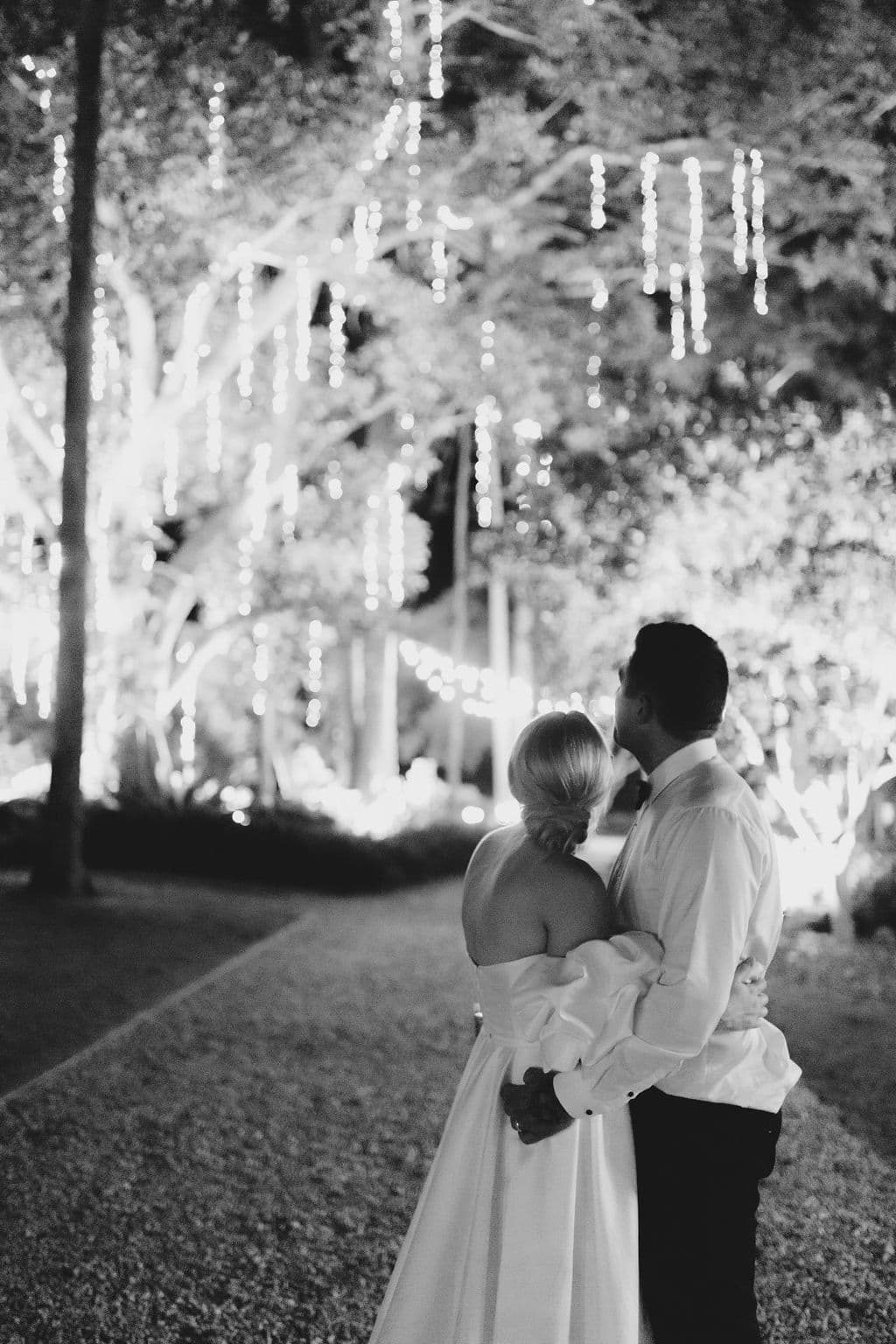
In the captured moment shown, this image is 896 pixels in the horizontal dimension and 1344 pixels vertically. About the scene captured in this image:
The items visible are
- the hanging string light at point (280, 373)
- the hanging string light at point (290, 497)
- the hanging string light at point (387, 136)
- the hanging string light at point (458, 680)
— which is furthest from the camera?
the hanging string light at point (458, 680)

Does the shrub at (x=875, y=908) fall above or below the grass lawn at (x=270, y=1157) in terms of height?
below

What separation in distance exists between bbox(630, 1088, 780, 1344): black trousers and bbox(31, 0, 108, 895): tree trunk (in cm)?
985

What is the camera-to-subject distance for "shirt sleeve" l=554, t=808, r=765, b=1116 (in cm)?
250

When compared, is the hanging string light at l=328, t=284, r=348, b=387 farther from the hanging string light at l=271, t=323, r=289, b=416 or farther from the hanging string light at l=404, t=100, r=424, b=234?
the hanging string light at l=404, t=100, r=424, b=234

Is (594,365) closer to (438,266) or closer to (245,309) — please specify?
(438,266)

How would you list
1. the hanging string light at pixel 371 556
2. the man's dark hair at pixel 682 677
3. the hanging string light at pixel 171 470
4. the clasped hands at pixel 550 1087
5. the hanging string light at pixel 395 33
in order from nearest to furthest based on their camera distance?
the clasped hands at pixel 550 1087, the man's dark hair at pixel 682 677, the hanging string light at pixel 395 33, the hanging string light at pixel 171 470, the hanging string light at pixel 371 556

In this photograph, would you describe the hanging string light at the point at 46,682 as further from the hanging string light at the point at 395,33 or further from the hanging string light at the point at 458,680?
the hanging string light at the point at 395,33

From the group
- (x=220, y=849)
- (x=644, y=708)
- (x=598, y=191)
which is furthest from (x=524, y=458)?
(x=644, y=708)

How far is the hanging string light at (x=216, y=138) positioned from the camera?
13.4 m

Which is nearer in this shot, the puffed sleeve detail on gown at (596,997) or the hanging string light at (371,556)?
the puffed sleeve detail on gown at (596,997)

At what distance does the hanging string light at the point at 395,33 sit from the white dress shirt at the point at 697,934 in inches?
505

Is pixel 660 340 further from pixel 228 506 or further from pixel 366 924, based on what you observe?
pixel 366 924

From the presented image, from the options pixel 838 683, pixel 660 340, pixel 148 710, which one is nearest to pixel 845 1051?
pixel 838 683

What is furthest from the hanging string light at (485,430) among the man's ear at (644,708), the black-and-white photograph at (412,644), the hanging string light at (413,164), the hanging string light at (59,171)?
the man's ear at (644,708)
